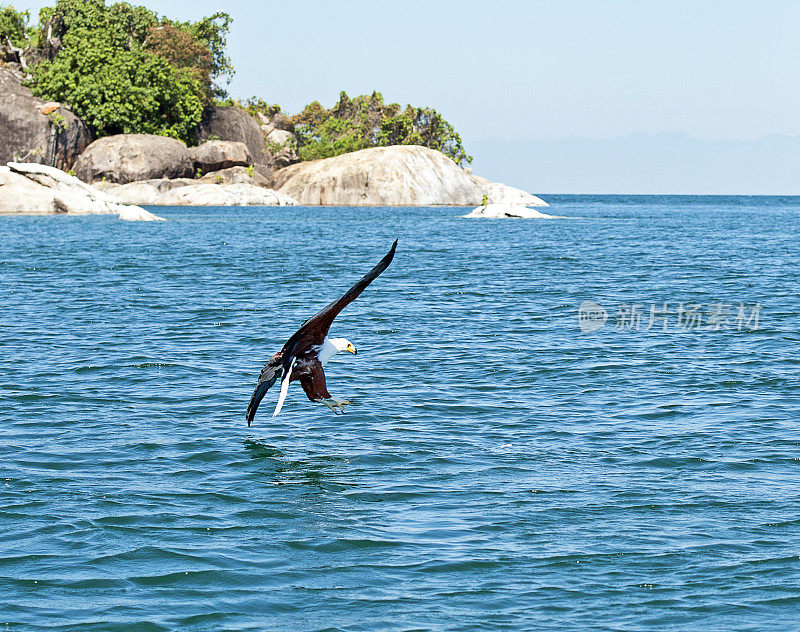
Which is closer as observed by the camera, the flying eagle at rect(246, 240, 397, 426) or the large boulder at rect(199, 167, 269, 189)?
the flying eagle at rect(246, 240, 397, 426)

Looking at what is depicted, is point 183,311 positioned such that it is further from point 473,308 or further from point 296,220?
point 296,220

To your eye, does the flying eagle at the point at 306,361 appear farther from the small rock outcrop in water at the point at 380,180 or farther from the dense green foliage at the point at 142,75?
the small rock outcrop in water at the point at 380,180

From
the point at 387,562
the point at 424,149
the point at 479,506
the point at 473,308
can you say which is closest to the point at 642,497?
the point at 479,506

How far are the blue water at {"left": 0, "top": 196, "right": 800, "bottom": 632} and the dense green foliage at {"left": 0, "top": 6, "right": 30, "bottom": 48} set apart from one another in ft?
283

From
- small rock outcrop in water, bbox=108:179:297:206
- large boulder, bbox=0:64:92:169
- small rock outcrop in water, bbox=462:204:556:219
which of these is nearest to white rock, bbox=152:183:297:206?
small rock outcrop in water, bbox=108:179:297:206

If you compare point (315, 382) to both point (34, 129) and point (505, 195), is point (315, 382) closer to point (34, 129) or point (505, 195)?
point (34, 129)

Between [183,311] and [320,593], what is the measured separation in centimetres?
1693

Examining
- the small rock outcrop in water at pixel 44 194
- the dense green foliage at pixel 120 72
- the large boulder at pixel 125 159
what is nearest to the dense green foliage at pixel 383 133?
the dense green foliage at pixel 120 72

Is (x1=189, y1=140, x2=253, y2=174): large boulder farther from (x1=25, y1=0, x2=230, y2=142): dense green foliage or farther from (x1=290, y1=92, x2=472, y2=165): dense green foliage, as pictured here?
(x1=290, y1=92, x2=472, y2=165): dense green foliage

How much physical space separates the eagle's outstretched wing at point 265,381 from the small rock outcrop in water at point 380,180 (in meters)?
94.5

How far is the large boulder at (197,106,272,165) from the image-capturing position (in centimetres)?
10531

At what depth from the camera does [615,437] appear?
Result: 12680mm

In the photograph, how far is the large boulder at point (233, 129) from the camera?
346ft

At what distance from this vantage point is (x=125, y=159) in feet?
285
